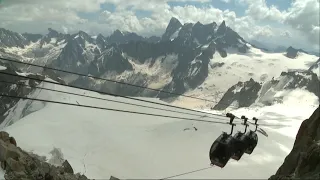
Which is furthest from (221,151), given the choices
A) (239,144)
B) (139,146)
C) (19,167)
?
(139,146)

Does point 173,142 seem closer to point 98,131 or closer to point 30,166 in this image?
point 98,131

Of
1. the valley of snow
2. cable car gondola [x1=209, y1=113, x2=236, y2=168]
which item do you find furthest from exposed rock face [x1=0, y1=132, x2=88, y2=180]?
the valley of snow

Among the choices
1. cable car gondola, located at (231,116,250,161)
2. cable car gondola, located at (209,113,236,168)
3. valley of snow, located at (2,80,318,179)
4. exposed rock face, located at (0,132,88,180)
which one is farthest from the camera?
valley of snow, located at (2,80,318,179)

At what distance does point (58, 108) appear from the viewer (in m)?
116

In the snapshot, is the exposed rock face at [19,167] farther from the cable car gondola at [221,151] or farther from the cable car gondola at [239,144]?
the cable car gondola at [239,144]

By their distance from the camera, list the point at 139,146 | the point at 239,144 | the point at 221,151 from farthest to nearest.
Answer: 1. the point at 139,146
2. the point at 239,144
3. the point at 221,151

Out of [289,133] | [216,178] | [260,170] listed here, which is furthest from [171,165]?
[289,133]

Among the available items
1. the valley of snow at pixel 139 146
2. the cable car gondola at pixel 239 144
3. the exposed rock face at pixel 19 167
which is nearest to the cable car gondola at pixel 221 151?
the cable car gondola at pixel 239 144

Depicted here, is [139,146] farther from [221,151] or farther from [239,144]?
[221,151]

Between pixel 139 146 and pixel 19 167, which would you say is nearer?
pixel 19 167

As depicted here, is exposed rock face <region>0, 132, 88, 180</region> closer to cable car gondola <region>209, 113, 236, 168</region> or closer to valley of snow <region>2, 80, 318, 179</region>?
cable car gondola <region>209, 113, 236, 168</region>

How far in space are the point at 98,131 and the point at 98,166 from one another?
2662 cm

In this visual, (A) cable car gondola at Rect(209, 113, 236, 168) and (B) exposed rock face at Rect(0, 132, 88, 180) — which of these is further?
(B) exposed rock face at Rect(0, 132, 88, 180)

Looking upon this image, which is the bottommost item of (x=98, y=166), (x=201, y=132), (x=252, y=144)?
(x=98, y=166)
